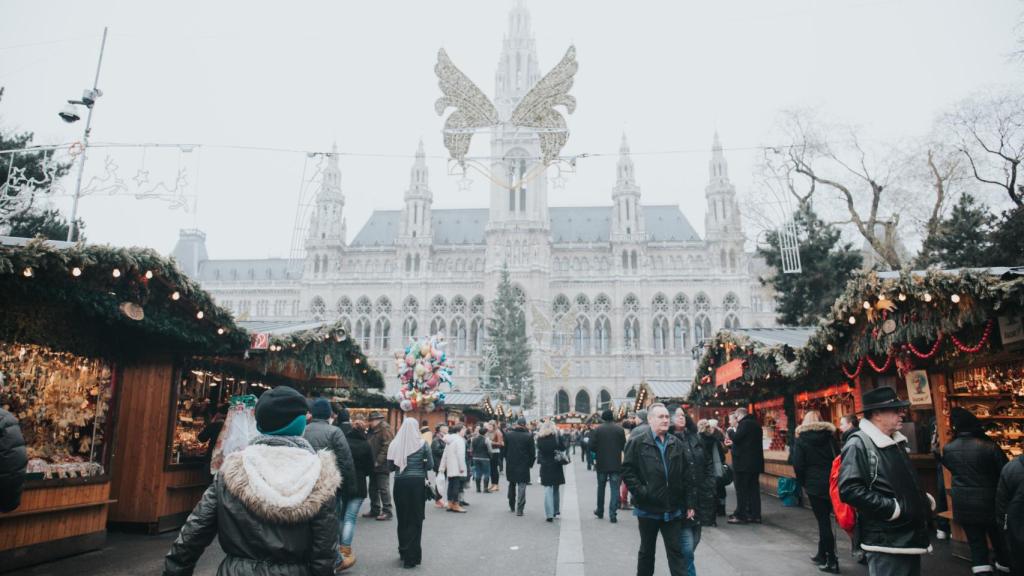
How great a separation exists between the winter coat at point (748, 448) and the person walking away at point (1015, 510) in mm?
4814

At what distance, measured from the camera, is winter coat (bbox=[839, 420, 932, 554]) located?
3.26 m

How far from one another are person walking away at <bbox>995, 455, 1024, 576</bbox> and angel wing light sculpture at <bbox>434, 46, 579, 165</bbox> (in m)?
8.24

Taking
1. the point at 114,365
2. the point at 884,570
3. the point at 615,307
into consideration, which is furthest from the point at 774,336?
the point at 615,307

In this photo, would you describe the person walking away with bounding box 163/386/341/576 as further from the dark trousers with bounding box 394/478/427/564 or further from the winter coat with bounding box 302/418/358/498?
the dark trousers with bounding box 394/478/427/564

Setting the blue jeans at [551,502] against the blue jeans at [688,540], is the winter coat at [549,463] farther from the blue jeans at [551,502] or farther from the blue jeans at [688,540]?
the blue jeans at [688,540]

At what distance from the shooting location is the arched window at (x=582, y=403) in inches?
2096

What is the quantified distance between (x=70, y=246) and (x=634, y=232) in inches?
2021

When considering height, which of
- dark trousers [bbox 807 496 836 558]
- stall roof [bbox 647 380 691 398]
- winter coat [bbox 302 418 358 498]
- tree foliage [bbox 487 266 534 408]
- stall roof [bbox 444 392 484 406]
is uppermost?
tree foliage [bbox 487 266 534 408]

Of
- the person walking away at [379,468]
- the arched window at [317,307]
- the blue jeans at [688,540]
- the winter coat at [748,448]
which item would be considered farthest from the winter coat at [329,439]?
the arched window at [317,307]

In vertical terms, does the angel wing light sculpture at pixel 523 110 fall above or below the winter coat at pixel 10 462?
above

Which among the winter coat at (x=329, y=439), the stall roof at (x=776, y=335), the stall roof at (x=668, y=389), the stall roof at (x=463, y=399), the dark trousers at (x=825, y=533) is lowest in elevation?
the dark trousers at (x=825, y=533)

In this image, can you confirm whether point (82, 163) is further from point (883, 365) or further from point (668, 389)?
point (668, 389)

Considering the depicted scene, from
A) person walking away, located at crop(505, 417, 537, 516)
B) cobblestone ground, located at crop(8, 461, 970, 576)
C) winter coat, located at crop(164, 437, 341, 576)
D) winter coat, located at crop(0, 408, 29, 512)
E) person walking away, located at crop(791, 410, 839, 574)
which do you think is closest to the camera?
winter coat, located at crop(164, 437, 341, 576)

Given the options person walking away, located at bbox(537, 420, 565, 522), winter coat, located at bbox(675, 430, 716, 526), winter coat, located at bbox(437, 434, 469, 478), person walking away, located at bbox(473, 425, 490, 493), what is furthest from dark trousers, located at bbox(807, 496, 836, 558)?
person walking away, located at bbox(473, 425, 490, 493)
